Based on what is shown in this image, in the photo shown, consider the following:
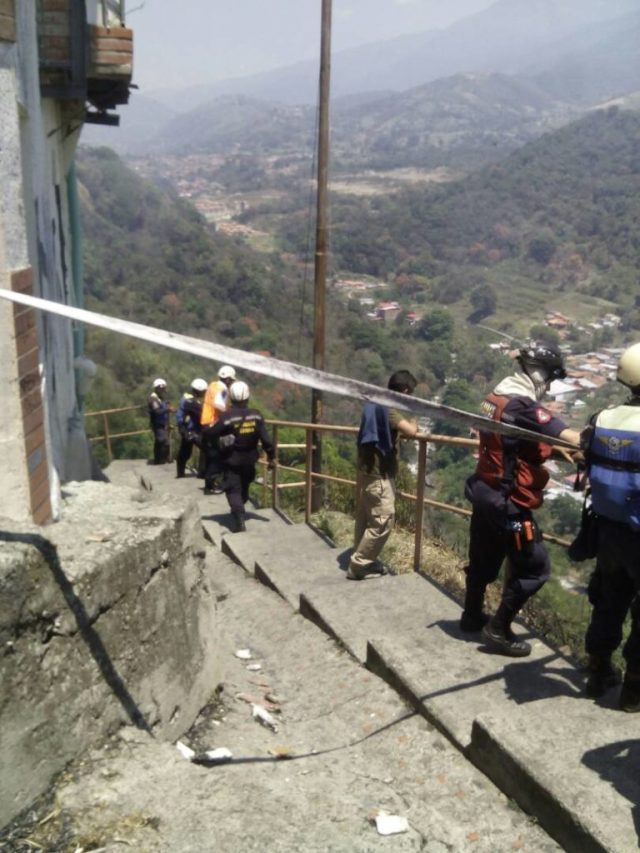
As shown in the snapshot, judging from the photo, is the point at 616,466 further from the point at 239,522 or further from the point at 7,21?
the point at 239,522

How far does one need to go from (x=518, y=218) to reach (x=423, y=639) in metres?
102

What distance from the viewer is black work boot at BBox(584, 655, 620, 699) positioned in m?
3.45

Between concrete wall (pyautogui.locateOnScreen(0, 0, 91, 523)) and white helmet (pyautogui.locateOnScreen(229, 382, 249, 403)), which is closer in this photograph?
concrete wall (pyautogui.locateOnScreen(0, 0, 91, 523))

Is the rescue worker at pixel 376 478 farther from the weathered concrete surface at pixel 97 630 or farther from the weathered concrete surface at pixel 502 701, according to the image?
the weathered concrete surface at pixel 97 630

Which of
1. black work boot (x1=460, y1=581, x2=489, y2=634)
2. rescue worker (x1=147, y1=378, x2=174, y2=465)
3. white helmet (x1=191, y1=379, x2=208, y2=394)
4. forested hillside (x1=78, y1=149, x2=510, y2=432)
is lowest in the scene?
→ forested hillside (x1=78, y1=149, x2=510, y2=432)

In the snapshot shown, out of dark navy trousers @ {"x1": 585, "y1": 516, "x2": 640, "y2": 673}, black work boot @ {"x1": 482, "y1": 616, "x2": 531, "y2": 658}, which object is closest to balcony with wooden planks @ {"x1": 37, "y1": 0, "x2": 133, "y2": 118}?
black work boot @ {"x1": 482, "y1": 616, "x2": 531, "y2": 658}

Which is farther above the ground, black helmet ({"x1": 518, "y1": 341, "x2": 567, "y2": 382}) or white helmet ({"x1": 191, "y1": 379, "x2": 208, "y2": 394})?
black helmet ({"x1": 518, "y1": 341, "x2": 567, "y2": 382})

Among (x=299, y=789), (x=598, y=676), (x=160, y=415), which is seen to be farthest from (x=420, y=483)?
(x=160, y=415)

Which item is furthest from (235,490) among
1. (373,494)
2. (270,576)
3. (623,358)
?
(623,358)

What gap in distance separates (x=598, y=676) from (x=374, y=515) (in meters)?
2.06

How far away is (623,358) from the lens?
10.4ft

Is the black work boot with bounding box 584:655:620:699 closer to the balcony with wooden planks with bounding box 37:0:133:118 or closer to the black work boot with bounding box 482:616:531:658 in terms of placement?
the black work boot with bounding box 482:616:531:658

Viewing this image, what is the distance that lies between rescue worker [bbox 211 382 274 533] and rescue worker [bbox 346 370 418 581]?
202cm

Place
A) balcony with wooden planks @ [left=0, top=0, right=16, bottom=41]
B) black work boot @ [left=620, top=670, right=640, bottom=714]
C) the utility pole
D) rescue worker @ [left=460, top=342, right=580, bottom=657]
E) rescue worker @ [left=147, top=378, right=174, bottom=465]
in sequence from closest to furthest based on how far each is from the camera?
1. balcony with wooden planks @ [left=0, top=0, right=16, bottom=41]
2. black work boot @ [left=620, top=670, right=640, bottom=714]
3. rescue worker @ [left=460, top=342, right=580, bottom=657]
4. the utility pole
5. rescue worker @ [left=147, top=378, right=174, bottom=465]
